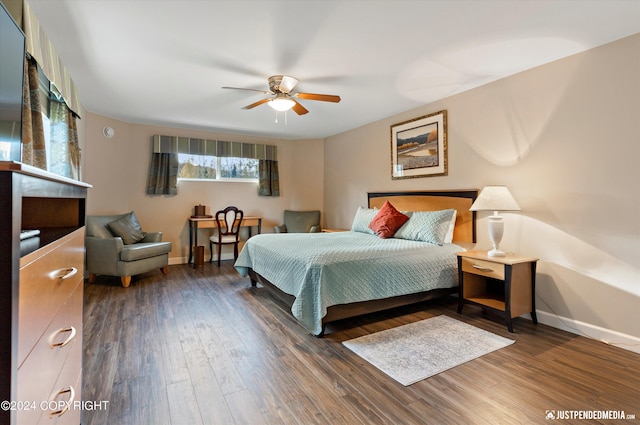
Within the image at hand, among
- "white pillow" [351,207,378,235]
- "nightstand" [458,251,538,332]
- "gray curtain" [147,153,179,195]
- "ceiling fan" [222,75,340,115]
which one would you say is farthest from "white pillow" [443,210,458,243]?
"gray curtain" [147,153,179,195]

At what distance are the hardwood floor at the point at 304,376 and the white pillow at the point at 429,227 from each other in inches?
32.7

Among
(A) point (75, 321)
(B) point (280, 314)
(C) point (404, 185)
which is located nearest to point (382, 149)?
(C) point (404, 185)

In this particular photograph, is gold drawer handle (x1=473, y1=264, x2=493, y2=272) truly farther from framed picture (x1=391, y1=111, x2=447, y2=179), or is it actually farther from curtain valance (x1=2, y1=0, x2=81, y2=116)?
curtain valance (x1=2, y1=0, x2=81, y2=116)

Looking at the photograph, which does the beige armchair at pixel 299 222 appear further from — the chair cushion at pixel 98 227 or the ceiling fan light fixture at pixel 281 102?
the ceiling fan light fixture at pixel 281 102

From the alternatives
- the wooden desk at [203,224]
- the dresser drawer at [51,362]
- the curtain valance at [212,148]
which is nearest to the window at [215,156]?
the curtain valance at [212,148]

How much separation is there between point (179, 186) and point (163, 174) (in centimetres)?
34

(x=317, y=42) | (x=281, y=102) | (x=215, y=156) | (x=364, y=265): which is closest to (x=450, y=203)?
(x=364, y=265)

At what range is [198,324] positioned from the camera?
2854mm

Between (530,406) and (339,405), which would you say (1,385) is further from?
(530,406)

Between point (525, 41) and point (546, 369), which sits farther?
point (525, 41)

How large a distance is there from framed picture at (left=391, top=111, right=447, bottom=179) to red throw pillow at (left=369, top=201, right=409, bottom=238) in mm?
703

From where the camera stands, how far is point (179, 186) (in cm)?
553

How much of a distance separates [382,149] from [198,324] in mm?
3493

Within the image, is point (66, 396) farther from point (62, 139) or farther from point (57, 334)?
point (62, 139)
